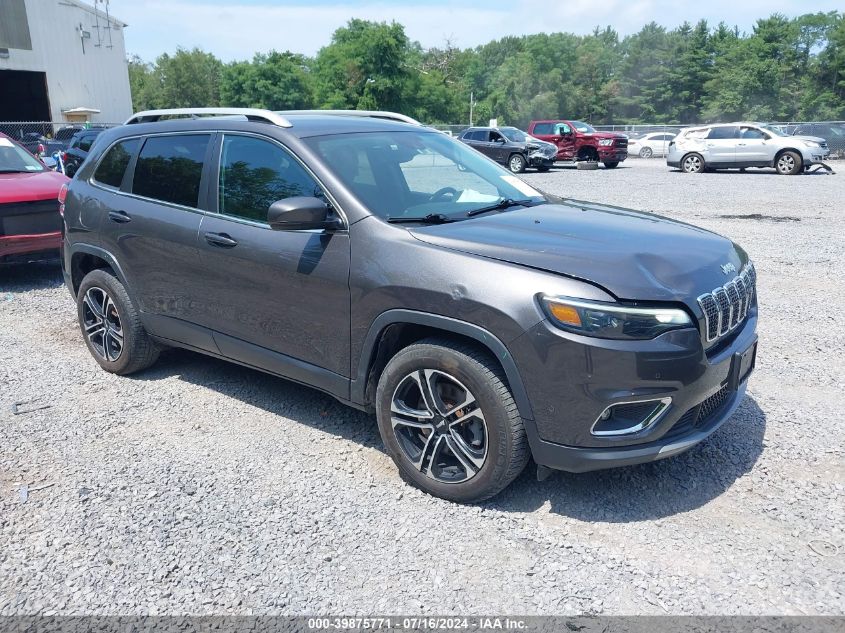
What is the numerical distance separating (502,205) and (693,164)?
22.8 metres

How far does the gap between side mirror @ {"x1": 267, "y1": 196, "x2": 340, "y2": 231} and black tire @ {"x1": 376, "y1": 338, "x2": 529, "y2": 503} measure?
81 cm

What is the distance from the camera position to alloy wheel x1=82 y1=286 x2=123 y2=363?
5.18 m

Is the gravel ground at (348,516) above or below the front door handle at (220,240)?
below

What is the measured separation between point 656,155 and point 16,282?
3571 centimetres

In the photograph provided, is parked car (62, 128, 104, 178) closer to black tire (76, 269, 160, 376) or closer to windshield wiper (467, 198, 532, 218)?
black tire (76, 269, 160, 376)

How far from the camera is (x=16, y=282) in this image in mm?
8539

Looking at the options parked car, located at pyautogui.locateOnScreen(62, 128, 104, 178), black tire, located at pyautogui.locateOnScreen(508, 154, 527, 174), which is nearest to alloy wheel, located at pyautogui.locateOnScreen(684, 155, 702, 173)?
black tire, located at pyautogui.locateOnScreen(508, 154, 527, 174)

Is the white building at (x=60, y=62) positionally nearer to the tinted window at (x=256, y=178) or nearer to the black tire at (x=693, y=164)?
the black tire at (x=693, y=164)

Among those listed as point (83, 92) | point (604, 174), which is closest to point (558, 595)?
point (604, 174)

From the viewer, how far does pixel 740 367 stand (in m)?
3.48

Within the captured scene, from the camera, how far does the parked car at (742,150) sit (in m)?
22.5

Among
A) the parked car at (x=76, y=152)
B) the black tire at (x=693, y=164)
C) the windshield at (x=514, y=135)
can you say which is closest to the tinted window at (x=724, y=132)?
the black tire at (x=693, y=164)

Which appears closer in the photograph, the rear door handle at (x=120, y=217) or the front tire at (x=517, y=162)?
the rear door handle at (x=120, y=217)

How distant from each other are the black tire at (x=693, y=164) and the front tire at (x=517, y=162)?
5.62m
